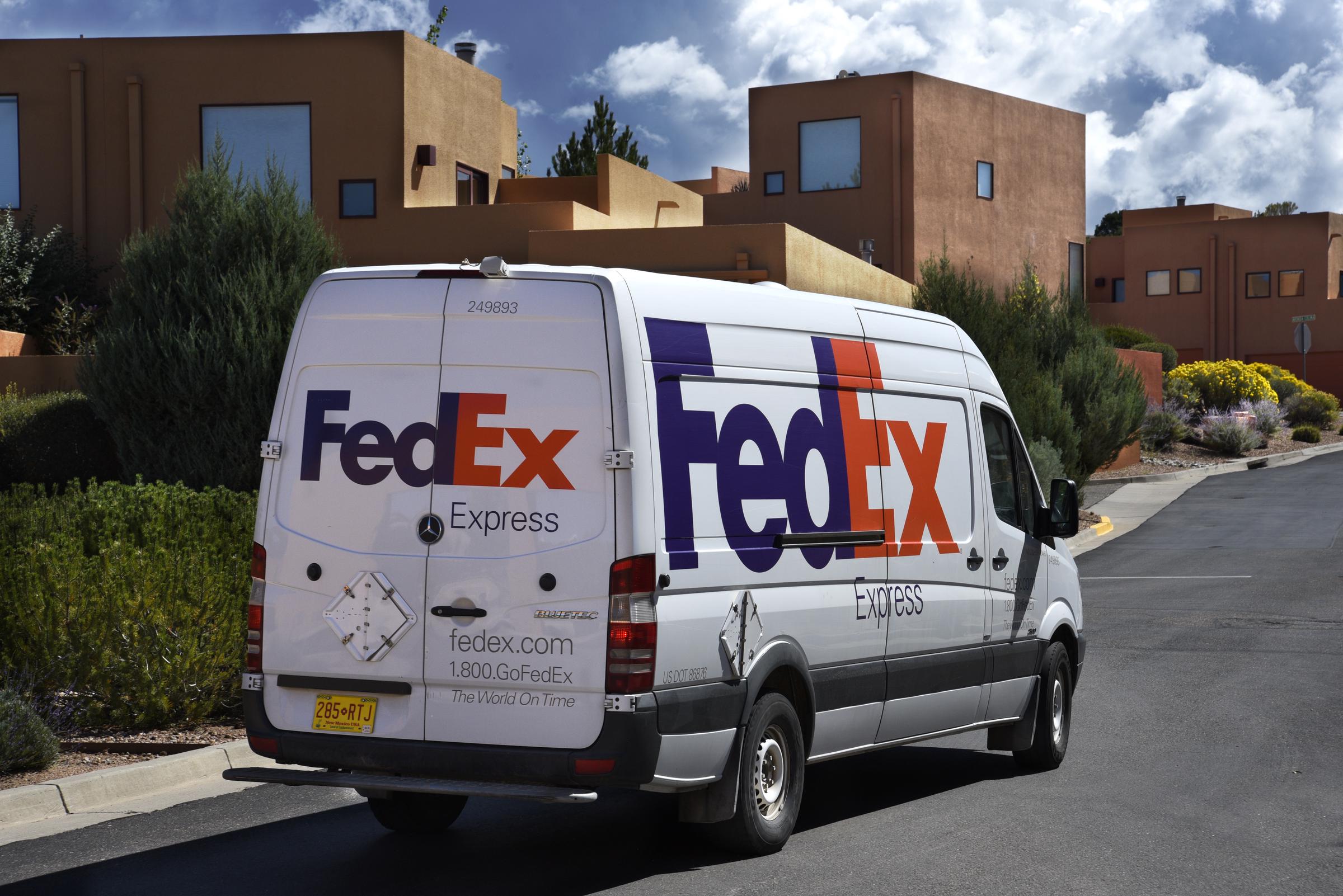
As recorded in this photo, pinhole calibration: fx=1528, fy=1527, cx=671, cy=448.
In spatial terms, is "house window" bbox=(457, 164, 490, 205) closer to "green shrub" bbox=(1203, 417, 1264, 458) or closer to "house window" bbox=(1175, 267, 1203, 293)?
"green shrub" bbox=(1203, 417, 1264, 458)

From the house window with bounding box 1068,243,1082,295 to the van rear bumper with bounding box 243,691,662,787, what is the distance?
129 ft

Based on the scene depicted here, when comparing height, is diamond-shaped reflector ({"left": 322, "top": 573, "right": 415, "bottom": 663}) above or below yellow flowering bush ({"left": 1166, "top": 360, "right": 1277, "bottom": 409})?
below

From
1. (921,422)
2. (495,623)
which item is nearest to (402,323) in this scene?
(495,623)

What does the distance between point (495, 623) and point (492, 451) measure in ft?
2.32

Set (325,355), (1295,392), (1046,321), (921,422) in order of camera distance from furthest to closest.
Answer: (1295,392) → (1046,321) → (921,422) → (325,355)

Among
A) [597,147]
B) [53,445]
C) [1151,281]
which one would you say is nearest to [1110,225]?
[1151,281]

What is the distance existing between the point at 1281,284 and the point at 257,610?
210 feet

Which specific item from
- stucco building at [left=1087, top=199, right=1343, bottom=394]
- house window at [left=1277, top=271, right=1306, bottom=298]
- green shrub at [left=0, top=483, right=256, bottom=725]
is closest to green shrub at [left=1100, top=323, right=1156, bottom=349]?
stucco building at [left=1087, top=199, right=1343, bottom=394]

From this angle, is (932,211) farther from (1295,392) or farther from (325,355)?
(325,355)

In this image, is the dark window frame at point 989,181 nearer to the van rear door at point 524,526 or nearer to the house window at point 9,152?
the house window at point 9,152

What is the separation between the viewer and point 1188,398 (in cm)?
4497

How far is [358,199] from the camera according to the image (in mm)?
28906

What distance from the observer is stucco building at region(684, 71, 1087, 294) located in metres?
37.4

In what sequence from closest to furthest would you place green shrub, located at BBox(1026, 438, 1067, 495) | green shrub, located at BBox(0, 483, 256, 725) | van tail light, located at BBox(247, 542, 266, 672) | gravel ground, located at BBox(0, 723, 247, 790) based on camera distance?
van tail light, located at BBox(247, 542, 266, 672) → gravel ground, located at BBox(0, 723, 247, 790) → green shrub, located at BBox(0, 483, 256, 725) → green shrub, located at BBox(1026, 438, 1067, 495)
